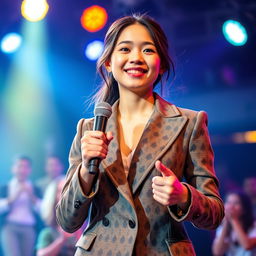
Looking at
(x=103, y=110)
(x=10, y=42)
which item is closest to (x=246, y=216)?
(x=103, y=110)

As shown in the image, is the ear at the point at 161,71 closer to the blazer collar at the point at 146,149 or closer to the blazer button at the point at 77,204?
the blazer collar at the point at 146,149

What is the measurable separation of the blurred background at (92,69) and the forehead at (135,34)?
12.7 feet

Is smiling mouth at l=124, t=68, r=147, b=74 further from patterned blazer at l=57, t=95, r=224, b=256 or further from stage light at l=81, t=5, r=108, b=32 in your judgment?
stage light at l=81, t=5, r=108, b=32

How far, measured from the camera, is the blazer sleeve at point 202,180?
5.31 feet

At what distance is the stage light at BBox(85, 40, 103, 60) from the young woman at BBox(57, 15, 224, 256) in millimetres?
5552

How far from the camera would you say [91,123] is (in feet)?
6.34

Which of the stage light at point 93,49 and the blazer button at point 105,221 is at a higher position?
the stage light at point 93,49

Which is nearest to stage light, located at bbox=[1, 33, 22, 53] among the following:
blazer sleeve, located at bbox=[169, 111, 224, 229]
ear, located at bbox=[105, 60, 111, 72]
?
ear, located at bbox=[105, 60, 111, 72]

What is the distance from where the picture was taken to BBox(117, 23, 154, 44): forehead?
1902 millimetres

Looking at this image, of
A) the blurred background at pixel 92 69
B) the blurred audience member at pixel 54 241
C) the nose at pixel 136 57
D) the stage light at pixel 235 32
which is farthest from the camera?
the blurred background at pixel 92 69

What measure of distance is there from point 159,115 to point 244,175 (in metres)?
9.13

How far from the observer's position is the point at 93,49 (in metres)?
7.59

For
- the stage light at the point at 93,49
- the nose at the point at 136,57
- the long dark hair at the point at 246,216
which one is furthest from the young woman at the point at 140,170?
the stage light at the point at 93,49

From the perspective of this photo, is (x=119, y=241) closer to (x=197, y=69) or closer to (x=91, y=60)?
(x=91, y=60)
